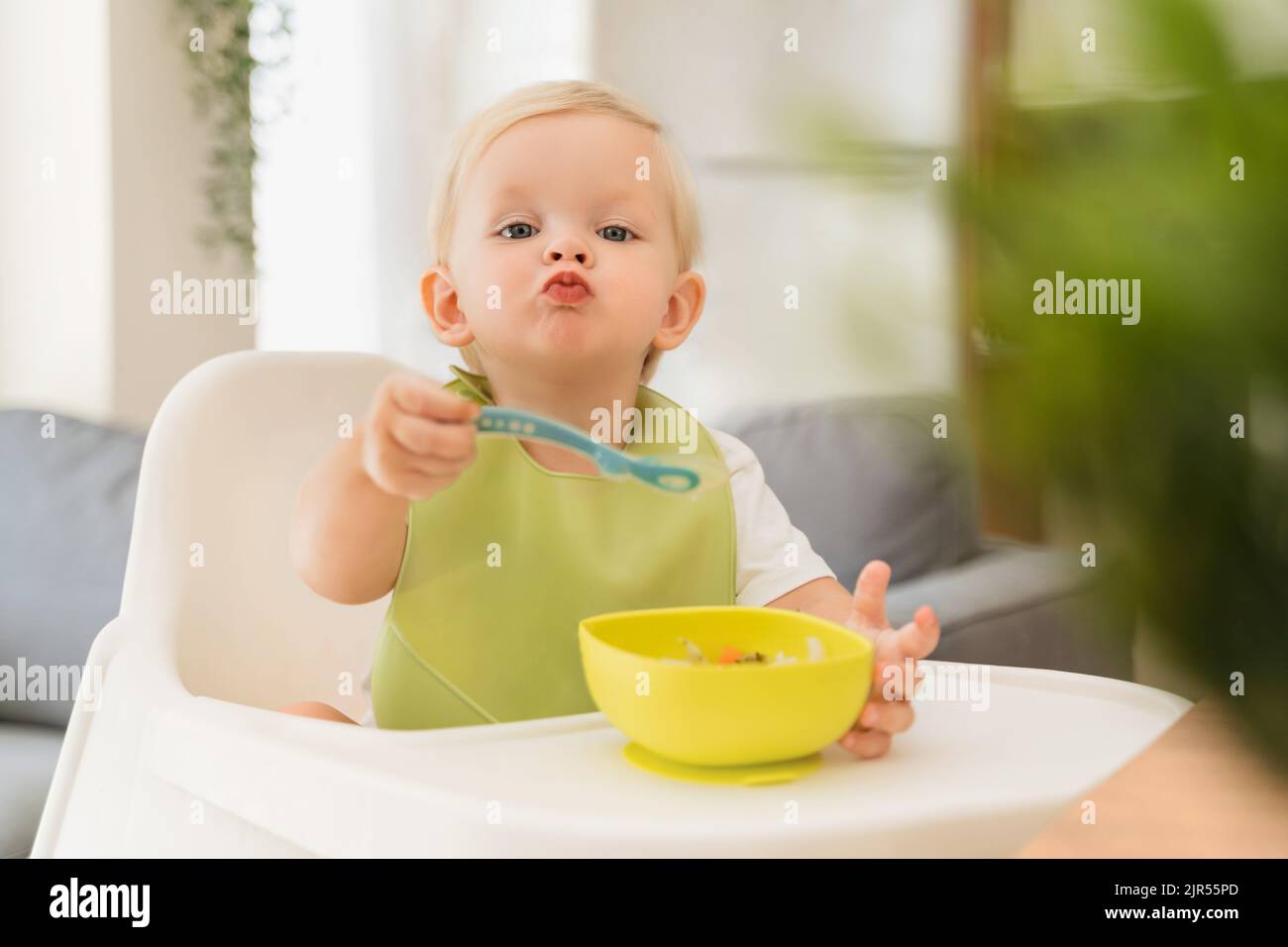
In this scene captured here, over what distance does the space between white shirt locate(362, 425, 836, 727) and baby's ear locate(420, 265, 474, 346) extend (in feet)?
0.85

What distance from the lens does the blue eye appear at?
2.91ft

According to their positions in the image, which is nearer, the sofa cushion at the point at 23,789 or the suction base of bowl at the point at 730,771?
the suction base of bowl at the point at 730,771

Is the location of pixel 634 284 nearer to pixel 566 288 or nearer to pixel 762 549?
pixel 566 288

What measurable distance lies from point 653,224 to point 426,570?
323 millimetres

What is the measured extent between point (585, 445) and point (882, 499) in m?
1.43

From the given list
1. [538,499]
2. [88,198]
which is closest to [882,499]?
[538,499]

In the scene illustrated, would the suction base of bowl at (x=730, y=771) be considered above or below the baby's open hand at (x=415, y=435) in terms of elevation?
below

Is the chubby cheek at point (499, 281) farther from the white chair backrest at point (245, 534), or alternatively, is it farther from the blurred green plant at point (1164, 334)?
the blurred green plant at point (1164, 334)

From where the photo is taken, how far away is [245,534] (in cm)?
98

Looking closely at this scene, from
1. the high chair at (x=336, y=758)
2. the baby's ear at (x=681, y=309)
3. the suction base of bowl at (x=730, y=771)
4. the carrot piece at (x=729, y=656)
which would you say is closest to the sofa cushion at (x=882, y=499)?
the baby's ear at (x=681, y=309)

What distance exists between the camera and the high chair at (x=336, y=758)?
1.53 feet

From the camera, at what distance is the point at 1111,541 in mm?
189

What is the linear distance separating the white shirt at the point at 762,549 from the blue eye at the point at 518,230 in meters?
0.27

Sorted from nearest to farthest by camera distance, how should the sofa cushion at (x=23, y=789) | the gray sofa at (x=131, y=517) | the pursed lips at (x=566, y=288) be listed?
the pursed lips at (x=566, y=288), the sofa cushion at (x=23, y=789), the gray sofa at (x=131, y=517)
